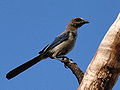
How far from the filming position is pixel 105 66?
12.3 ft

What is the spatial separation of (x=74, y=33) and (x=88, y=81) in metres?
2.38

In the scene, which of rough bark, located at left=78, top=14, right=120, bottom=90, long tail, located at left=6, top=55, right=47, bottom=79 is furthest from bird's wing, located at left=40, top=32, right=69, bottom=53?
rough bark, located at left=78, top=14, right=120, bottom=90

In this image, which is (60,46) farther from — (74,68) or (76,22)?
(74,68)

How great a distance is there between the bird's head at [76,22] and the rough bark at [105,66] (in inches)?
85.0

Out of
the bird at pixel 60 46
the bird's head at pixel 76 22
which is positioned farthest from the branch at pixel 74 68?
the bird's head at pixel 76 22

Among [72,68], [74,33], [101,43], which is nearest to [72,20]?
[74,33]

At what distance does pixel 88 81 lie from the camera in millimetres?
3715

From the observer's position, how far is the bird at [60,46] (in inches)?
211

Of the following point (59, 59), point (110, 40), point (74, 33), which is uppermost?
point (74, 33)

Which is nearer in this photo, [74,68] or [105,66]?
[105,66]

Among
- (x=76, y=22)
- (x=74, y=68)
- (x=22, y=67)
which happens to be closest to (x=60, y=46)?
(x=76, y=22)

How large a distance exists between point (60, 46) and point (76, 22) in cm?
60

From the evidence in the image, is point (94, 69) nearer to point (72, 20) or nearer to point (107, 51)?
point (107, 51)

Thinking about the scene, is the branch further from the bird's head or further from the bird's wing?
the bird's head
